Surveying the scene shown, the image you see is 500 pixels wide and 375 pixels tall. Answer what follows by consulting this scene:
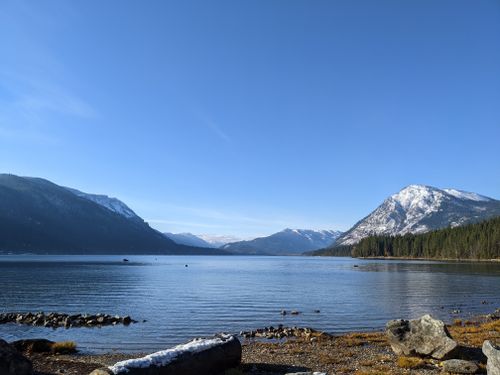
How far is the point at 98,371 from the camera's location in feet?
62.0

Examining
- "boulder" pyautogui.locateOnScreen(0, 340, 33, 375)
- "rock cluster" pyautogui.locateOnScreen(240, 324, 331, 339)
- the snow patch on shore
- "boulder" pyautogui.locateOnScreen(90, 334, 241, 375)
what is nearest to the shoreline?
"rock cluster" pyautogui.locateOnScreen(240, 324, 331, 339)

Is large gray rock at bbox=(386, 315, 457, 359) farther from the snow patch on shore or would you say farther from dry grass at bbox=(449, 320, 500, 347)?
the snow patch on shore

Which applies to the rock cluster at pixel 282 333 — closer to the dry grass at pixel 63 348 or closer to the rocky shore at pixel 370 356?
the rocky shore at pixel 370 356

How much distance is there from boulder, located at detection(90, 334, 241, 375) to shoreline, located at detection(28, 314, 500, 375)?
1.04m

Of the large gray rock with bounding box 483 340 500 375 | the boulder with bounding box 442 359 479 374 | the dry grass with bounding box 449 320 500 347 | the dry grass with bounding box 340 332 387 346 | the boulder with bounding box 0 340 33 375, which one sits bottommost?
the dry grass with bounding box 340 332 387 346

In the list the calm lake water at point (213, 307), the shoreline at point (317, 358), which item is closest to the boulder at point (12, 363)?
the shoreline at point (317, 358)

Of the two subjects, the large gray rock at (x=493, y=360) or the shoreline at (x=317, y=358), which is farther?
the shoreline at (x=317, y=358)

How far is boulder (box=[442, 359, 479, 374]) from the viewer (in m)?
23.1

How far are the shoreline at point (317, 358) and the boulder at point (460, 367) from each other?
0.72m

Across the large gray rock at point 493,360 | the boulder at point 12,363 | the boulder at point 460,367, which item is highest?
the large gray rock at point 493,360

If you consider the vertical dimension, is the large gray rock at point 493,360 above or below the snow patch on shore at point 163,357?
above

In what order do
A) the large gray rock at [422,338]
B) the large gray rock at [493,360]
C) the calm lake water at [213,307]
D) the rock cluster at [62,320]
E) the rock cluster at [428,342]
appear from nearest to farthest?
the large gray rock at [493,360] < the rock cluster at [428,342] < the large gray rock at [422,338] < the calm lake water at [213,307] < the rock cluster at [62,320]

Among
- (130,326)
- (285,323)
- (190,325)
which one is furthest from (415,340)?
(130,326)

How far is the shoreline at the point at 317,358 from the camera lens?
82.9 ft
